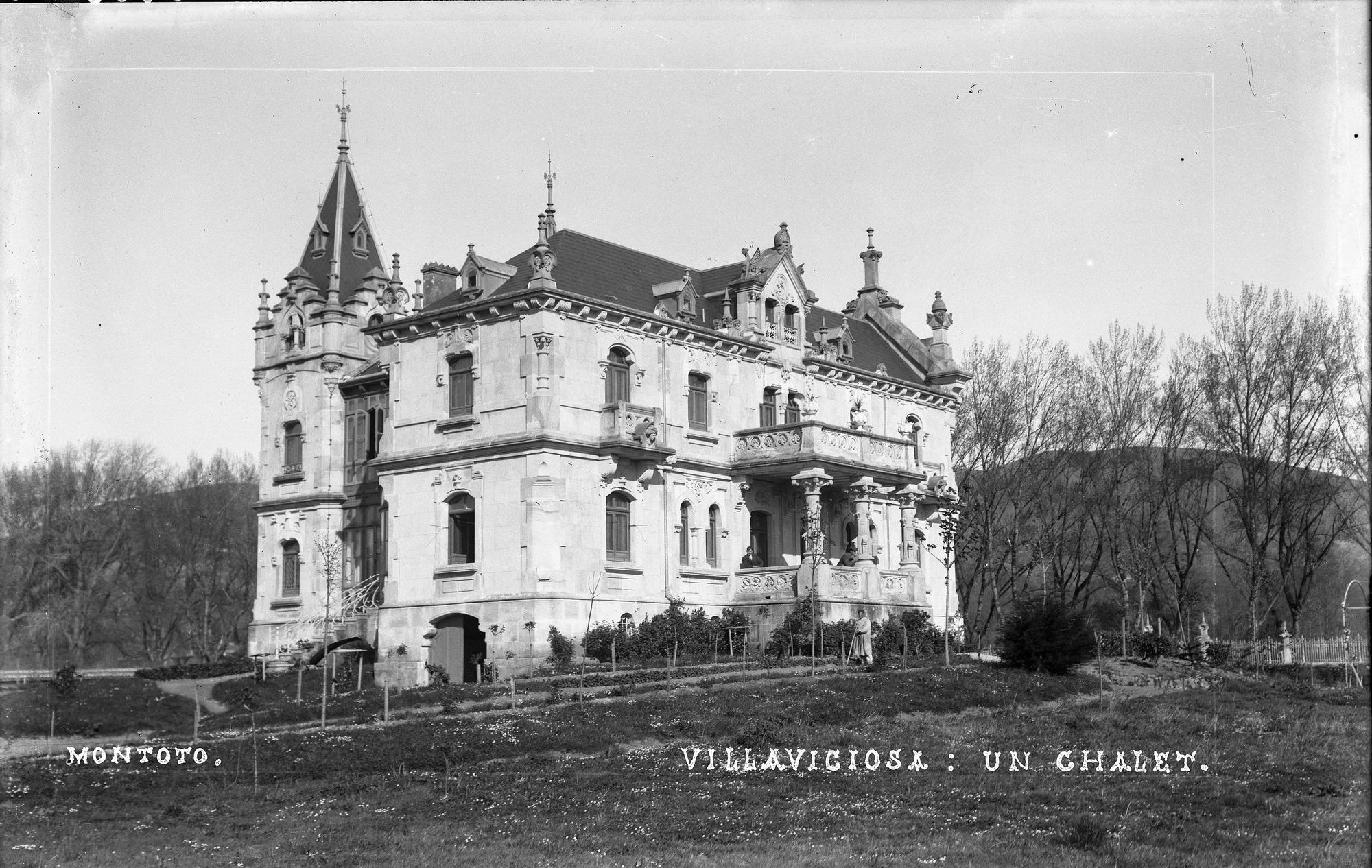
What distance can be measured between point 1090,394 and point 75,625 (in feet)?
154

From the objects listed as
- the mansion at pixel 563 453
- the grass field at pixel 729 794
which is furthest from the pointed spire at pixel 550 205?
the grass field at pixel 729 794

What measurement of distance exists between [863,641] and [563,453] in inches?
371

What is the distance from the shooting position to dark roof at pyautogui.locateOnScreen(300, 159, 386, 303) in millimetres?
52531

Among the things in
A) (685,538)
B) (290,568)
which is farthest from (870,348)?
(290,568)

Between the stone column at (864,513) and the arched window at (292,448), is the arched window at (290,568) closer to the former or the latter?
the arched window at (292,448)

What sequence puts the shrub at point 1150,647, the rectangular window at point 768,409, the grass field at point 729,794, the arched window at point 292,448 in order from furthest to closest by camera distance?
the arched window at point 292,448 → the rectangular window at point 768,409 → the shrub at point 1150,647 → the grass field at point 729,794

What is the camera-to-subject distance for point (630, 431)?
131 ft

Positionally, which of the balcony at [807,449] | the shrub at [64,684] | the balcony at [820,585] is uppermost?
the balcony at [807,449]

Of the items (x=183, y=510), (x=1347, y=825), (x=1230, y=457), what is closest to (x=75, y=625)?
(x=183, y=510)

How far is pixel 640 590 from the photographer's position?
4019 cm

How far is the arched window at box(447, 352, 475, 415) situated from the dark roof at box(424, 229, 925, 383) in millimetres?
1553

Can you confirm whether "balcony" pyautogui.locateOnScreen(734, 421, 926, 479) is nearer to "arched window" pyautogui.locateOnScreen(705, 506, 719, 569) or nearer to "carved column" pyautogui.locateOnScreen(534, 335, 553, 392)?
"arched window" pyautogui.locateOnScreen(705, 506, 719, 569)

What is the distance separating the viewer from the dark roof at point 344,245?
5253 cm

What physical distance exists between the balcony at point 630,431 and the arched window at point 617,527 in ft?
4.23
